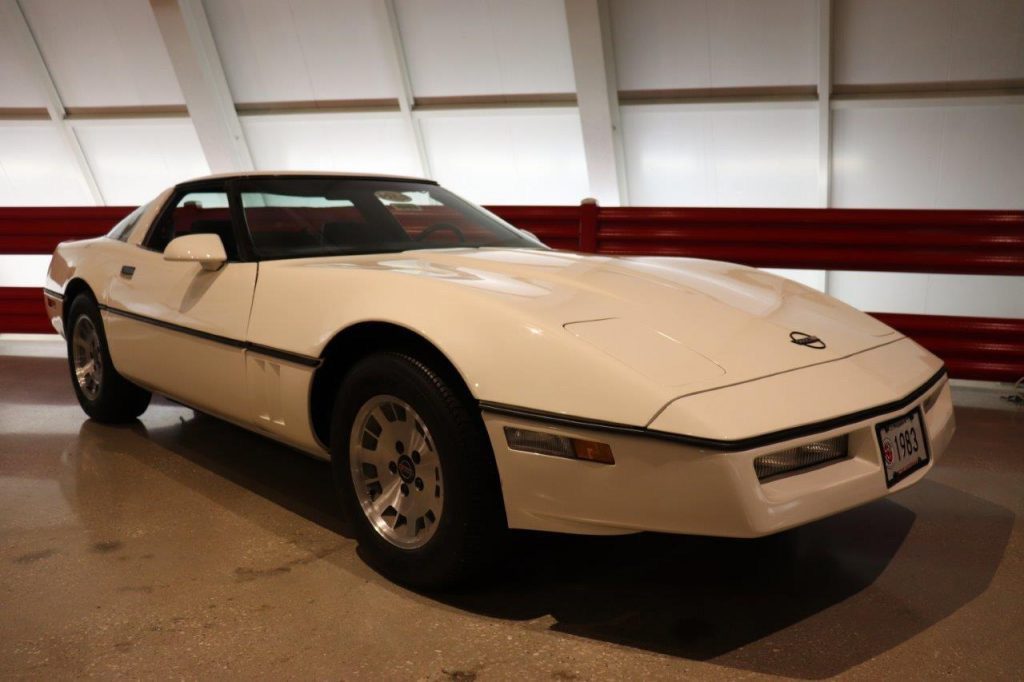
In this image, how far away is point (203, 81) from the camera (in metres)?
10.1

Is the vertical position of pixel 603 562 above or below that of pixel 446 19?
below

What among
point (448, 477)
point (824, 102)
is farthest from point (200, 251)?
point (824, 102)

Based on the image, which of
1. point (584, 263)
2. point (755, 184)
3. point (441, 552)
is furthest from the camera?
point (755, 184)

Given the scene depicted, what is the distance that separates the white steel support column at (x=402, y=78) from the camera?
9258 millimetres

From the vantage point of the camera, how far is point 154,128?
37.6ft

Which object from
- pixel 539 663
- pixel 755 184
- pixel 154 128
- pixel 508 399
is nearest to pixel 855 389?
pixel 508 399

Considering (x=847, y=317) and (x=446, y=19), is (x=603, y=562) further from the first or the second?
(x=446, y=19)

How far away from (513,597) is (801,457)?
81 cm

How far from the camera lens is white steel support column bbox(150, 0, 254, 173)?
386 inches

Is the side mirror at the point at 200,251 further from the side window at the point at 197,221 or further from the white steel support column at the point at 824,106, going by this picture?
the white steel support column at the point at 824,106

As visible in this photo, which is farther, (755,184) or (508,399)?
(755,184)

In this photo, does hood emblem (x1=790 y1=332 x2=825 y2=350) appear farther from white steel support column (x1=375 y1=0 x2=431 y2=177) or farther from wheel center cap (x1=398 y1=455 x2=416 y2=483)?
white steel support column (x1=375 y1=0 x2=431 y2=177)

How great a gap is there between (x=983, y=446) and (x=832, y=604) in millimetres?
1707

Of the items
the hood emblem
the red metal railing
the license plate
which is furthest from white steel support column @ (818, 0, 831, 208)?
the license plate
